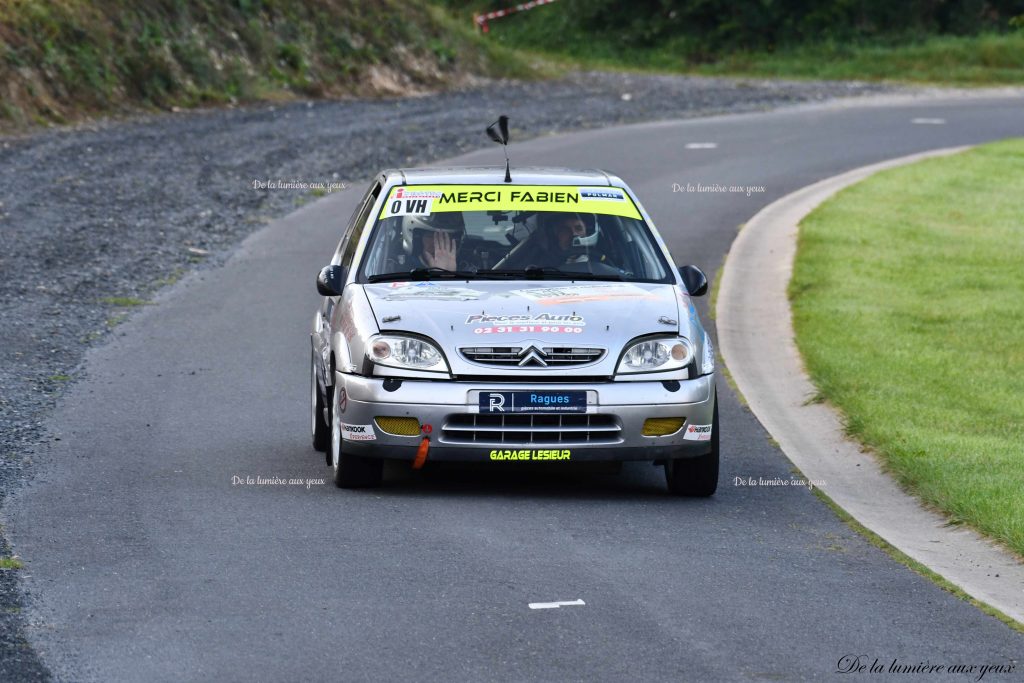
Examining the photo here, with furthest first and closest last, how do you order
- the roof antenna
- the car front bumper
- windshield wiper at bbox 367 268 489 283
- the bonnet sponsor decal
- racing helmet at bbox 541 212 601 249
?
the roof antenna → racing helmet at bbox 541 212 601 249 → windshield wiper at bbox 367 268 489 283 → the bonnet sponsor decal → the car front bumper

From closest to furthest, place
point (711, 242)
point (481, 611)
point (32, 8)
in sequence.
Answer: point (481, 611)
point (711, 242)
point (32, 8)

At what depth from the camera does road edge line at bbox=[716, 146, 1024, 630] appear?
784 centimetres

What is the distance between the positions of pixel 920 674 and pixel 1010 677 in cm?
30

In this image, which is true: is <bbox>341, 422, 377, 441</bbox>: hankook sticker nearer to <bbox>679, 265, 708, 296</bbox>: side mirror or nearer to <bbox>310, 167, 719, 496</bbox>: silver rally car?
<bbox>310, 167, 719, 496</bbox>: silver rally car

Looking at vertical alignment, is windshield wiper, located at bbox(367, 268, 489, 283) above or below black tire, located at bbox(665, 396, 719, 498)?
above

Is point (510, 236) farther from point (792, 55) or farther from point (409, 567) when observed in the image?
point (792, 55)

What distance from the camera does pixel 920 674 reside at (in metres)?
6.07

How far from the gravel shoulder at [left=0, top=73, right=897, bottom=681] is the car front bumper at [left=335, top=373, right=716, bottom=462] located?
1918mm

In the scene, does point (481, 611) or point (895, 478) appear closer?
point (481, 611)

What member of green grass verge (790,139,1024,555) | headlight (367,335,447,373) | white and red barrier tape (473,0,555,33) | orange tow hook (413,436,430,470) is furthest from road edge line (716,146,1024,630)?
white and red barrier tape (473,0,555,33)

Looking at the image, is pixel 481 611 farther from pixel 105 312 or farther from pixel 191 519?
pixel 105 312

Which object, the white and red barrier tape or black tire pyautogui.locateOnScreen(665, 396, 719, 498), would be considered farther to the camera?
the white and red barrier tape

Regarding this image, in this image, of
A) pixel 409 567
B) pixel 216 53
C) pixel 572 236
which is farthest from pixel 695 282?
pixel 216 53

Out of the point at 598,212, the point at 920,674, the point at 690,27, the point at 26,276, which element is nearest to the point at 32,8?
the point at 26,276
